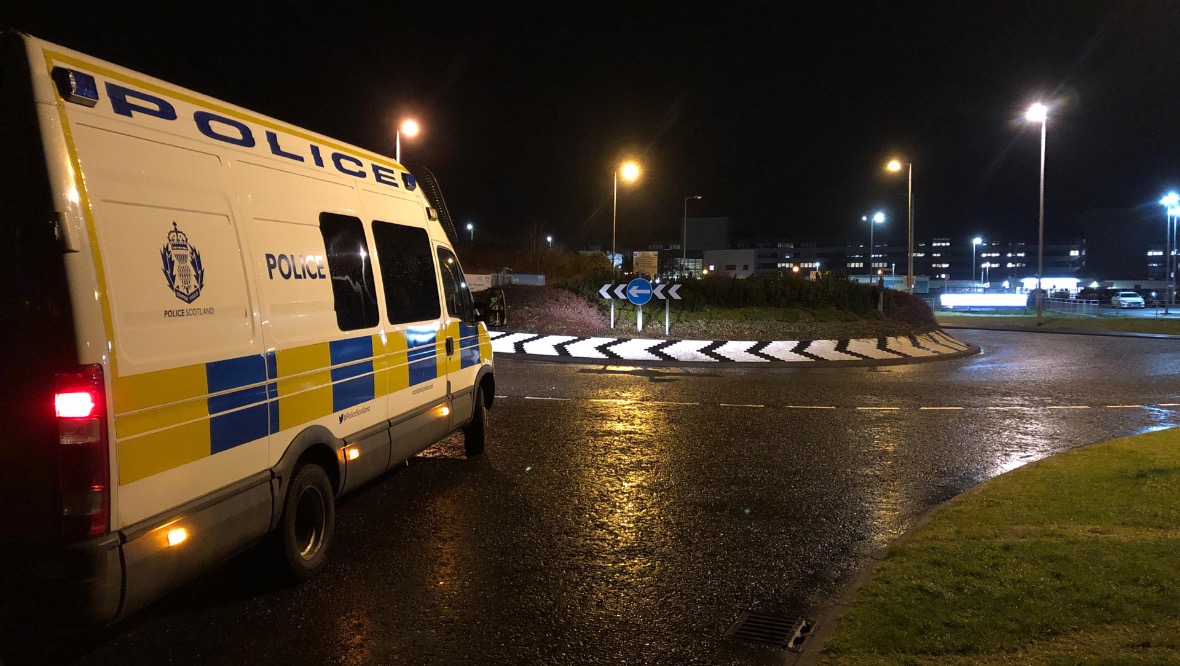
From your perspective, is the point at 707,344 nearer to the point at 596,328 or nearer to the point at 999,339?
the point at 596,328

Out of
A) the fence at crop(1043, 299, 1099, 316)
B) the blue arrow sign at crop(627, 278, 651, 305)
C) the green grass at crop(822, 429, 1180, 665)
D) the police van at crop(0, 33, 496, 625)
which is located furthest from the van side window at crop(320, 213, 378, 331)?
the fence at crop(1043, 299, 1099, 316)

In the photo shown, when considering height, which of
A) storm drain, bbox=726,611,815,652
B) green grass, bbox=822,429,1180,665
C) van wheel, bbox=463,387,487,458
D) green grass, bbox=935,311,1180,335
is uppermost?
van wheel, bbox=463,387,487,458

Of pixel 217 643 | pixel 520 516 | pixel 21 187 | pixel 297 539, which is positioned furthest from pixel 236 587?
pixel 21 187

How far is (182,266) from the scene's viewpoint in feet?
11.8

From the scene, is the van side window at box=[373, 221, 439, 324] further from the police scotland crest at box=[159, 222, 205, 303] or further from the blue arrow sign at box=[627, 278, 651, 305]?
the blue arrow sign at box=[627, 278, 651, 305]

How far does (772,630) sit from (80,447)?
3283 millimetres

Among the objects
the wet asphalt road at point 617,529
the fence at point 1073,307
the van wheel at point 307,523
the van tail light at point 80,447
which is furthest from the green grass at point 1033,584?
the fence at point 1073,307

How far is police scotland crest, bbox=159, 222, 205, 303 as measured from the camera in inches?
138

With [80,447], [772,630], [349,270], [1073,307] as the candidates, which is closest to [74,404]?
[80,447]

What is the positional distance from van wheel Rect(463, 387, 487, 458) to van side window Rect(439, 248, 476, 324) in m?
0.84

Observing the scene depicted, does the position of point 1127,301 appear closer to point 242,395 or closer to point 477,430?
point 477,430

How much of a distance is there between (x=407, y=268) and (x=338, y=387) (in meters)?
1.56

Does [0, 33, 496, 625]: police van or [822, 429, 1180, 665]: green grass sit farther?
[822, 429, 1180, 665]: green grass

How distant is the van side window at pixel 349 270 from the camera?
196 inches
